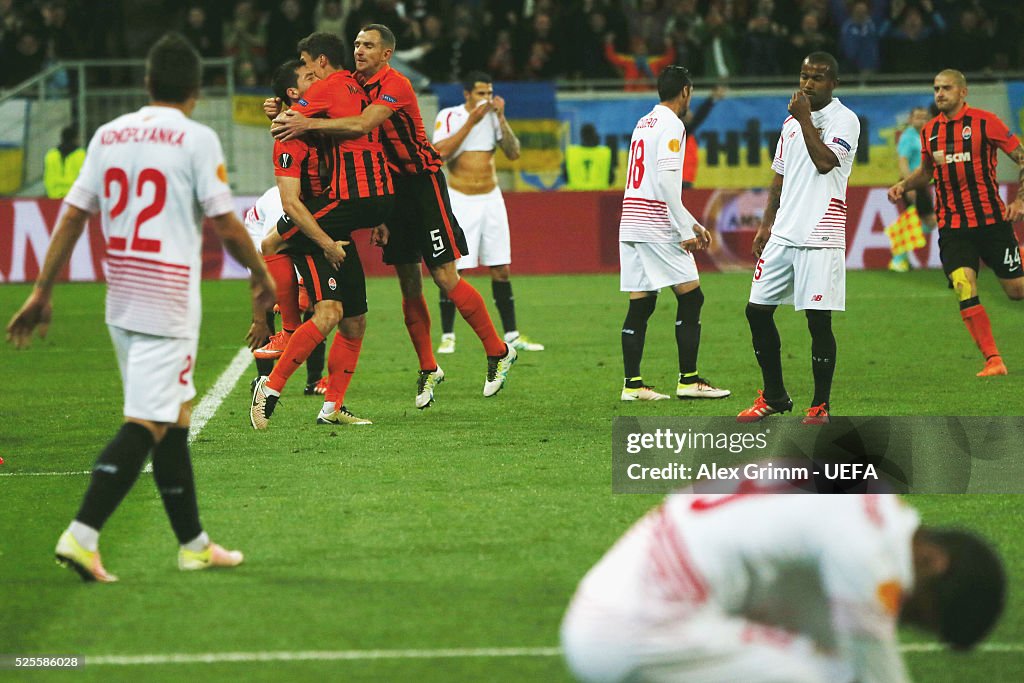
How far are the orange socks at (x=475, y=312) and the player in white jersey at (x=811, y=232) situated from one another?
1662 mm

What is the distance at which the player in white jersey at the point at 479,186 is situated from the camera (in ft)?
40.8

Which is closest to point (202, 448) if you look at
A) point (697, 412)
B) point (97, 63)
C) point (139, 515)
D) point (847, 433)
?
point (139, 515)

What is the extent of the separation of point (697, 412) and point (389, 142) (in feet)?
8.27

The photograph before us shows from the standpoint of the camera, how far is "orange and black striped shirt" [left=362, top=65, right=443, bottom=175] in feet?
27.3

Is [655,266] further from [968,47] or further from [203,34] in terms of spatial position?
[968,47]

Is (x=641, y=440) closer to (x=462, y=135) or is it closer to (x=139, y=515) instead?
(x=139, y=515)

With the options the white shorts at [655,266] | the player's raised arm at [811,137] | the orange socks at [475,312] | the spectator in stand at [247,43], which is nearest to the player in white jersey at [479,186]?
the white shorts at [655,266]

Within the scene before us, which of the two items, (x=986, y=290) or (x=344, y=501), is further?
(x=986, y=290)

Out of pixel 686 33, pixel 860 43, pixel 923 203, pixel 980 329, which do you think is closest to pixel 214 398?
pixel 980 329

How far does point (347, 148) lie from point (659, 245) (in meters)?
2.31

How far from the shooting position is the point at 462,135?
12469 millimetres

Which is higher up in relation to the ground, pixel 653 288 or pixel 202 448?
pixel 653 288

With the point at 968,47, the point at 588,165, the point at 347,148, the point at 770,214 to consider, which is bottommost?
the point at 588,165

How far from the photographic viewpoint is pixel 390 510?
249 inches
